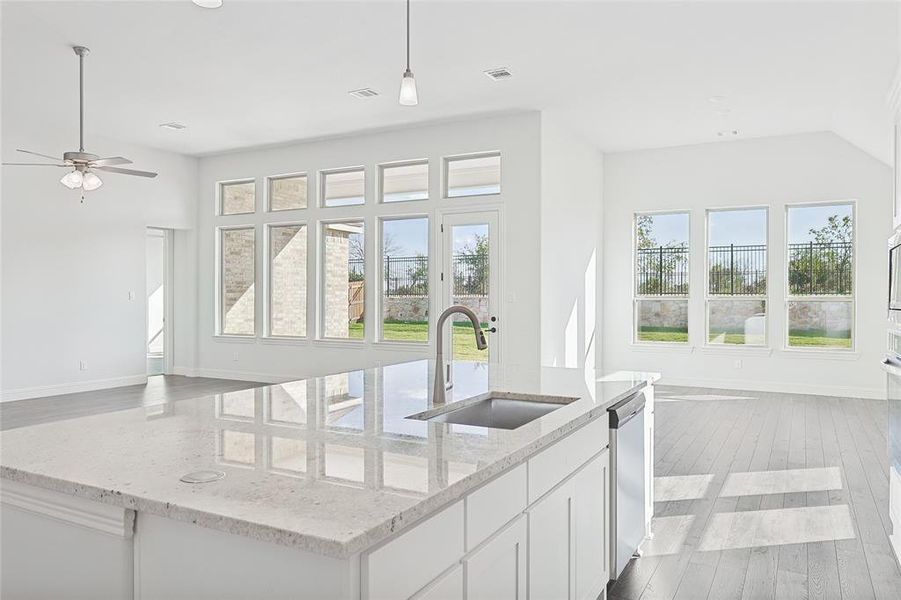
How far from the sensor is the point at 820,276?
806cm

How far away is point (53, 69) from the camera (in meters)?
5.79

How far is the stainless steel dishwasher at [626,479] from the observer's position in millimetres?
2559

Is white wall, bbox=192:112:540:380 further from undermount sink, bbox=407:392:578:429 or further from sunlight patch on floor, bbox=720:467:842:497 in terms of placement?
undermount sink, bbox=407:392:578:429

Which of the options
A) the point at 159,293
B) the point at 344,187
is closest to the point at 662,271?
the point at 344,187

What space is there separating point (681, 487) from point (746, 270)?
5.17 m

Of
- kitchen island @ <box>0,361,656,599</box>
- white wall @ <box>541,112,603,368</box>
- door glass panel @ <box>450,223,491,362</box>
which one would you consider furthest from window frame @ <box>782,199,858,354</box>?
kitchen island @ <box>0,361,656,599</box>

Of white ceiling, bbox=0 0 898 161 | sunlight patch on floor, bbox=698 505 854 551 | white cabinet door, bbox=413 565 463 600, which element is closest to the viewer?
white cabinet door, bbox=413 565 463 600

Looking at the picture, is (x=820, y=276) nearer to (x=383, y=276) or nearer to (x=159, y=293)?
(x=383, y=276)

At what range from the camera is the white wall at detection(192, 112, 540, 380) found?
7.16 metres

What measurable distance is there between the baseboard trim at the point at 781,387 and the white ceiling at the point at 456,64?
2.80m

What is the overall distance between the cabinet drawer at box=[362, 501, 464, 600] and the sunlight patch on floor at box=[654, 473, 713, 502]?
2.98 metres

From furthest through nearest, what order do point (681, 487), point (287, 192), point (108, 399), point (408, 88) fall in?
point (287, 192), point (108, 399), point (681, 487), point (408, 88)

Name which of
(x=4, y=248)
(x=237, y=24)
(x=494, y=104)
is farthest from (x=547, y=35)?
(x=4, y=248)

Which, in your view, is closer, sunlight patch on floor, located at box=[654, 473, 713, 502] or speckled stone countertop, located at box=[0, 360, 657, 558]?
speckled stone countertop, located at box=[0, 360, 657, 558]
